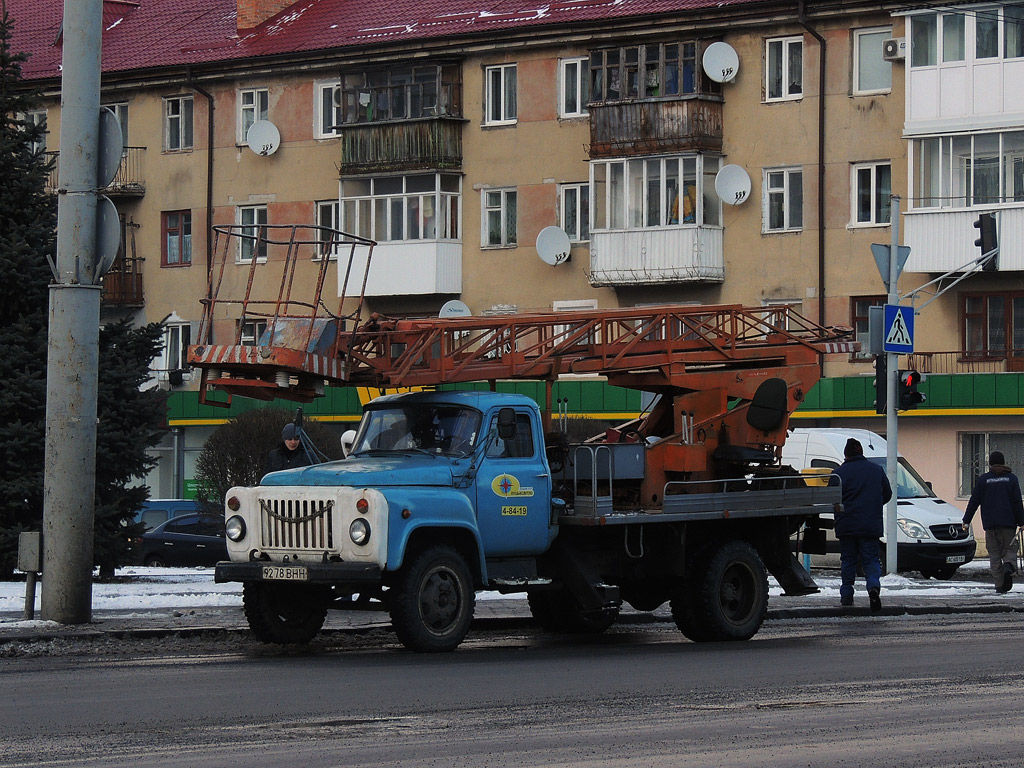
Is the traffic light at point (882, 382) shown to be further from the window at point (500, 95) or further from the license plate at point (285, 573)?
the window at point (500, 95)

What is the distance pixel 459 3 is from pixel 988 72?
14761 millimetres

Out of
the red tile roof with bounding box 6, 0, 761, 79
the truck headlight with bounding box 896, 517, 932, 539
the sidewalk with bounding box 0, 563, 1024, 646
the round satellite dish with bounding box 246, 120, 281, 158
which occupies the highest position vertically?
the red tile roof with bounding box 6, 0, 761, 79

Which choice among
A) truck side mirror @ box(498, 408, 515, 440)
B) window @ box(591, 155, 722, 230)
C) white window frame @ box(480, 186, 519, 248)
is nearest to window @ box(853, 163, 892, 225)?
window @ box(591, 155, 722, 230)

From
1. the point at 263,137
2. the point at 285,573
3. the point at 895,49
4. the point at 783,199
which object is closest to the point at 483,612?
the point at 285,573

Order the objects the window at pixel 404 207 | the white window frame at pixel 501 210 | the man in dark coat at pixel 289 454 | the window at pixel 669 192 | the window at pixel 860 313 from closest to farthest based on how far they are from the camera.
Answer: the man in dark coat at pixel 289 454
the window at pixel 860 313
the window at pixel 669 192
the white window frame at pixel 501 210
the window at pixel 404 207

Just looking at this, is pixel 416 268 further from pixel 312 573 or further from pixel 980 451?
pixel 312 573

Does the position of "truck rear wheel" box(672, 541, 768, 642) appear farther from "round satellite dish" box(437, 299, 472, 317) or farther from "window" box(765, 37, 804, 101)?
"window" box(765, 37, 804, 101)

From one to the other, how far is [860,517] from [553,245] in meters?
25.9

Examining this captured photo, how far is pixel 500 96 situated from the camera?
4734 centimetres

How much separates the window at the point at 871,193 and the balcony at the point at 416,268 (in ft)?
34.8

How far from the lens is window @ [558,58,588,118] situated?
46.1 metres

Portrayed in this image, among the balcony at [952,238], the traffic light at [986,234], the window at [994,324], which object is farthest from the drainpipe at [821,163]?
the traffic light at [986,234]

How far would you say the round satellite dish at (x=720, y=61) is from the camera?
143 feet

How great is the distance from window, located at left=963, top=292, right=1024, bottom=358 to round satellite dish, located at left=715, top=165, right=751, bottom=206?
18.6 feet
